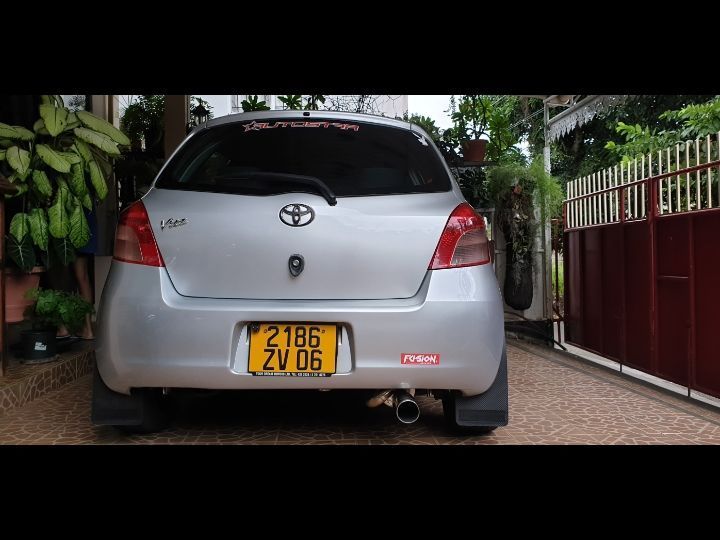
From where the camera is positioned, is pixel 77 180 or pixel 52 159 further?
pixel 77 180

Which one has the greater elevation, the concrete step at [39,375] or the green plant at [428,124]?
the green plant at [428,124]

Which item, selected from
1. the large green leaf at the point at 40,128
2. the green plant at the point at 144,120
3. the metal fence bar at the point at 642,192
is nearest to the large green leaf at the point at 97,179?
the large green leaf at the point at 40,128

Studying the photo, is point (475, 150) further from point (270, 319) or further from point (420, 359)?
point (270, 319)

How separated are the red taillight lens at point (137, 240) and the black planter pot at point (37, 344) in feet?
6.75

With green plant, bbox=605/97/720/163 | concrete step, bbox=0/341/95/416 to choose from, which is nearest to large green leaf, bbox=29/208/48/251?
concrete step, bbox=0/341/95/416

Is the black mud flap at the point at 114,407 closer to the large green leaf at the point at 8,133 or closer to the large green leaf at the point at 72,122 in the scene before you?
the large green leaf at the point at 8,133

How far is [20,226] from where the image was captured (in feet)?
12.8

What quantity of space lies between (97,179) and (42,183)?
15.5 inches

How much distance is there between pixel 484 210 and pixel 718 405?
3.42m

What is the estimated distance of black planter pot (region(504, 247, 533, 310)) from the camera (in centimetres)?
614

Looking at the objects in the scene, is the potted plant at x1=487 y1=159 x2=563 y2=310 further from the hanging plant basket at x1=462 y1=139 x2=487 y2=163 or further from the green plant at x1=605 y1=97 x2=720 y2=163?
the green plant at x1=605 y1=97 x2=720 y2=163

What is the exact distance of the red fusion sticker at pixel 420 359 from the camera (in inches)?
84.0

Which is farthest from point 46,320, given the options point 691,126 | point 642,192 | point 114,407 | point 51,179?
point 691,126
